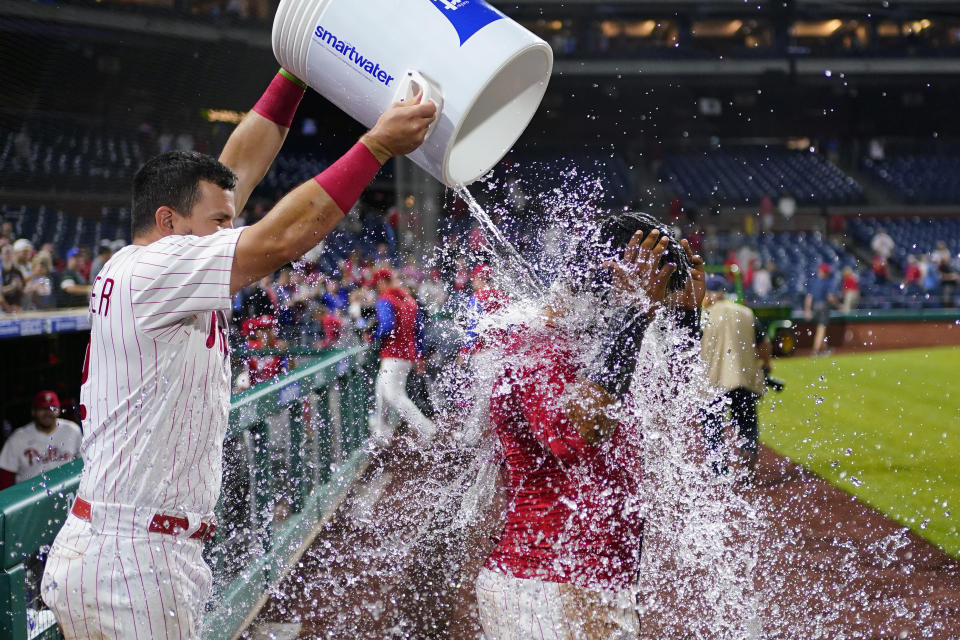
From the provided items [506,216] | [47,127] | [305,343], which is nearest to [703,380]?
[305,343]

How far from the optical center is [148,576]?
2.05 metres

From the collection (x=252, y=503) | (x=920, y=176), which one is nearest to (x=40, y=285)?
(x=252, y=503)

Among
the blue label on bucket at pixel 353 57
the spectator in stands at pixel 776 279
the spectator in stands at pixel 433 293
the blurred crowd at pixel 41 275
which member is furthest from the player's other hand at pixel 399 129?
the spectator in stands at pixel 776 279

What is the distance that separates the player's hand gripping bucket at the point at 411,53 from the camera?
6.57ft

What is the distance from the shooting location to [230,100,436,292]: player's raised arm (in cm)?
184

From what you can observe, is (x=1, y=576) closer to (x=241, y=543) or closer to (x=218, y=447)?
(x=218, y=447)

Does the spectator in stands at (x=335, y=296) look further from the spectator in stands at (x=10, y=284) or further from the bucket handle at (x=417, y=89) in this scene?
the bucket handle at (x=417, y=89)

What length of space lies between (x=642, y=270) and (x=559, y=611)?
790 mm

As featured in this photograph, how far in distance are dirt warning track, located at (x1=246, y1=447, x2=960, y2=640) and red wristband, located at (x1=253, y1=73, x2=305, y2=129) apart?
2716 mm

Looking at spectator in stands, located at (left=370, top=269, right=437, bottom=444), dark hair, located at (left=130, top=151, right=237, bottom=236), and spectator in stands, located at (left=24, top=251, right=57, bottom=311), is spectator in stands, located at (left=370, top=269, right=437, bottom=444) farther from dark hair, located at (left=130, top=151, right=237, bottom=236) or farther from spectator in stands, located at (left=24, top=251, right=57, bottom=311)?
dark hair, located at (left=130, top=151, right=237, bottom=236)

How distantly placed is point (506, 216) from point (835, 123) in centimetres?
1602

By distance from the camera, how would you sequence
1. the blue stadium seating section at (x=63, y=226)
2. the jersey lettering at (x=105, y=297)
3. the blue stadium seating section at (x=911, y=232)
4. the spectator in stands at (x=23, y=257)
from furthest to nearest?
1. the blue stadium seating section at (x=911, y=232)
2. the blue stadium seating section at (x=63, y=226)
3. the spectator in stands at (x=23, y=257)
4. the jersey lettering at (x=105, y=297)

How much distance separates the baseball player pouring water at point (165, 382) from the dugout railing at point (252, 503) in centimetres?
11

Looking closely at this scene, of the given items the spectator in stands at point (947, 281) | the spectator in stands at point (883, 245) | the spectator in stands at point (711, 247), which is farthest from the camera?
the spectator in stands at point (883, 245)
